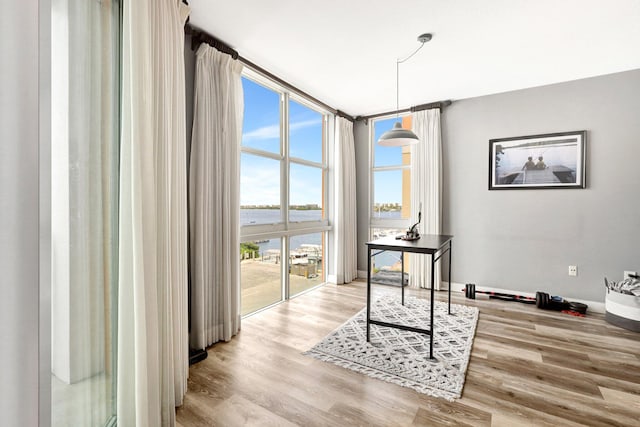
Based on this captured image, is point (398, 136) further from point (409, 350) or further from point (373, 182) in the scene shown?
point (373, 182)

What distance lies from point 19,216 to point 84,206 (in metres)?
1.05

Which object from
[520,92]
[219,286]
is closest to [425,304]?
[219,286]

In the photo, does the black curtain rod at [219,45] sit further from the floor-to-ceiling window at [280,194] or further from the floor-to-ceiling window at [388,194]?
the floor-to-ceiling window at [388,194]

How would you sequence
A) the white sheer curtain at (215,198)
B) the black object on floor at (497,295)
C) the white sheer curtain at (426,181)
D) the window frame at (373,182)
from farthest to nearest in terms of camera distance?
the window frame at (373,182)
the white sheer curtain at (426,181)
the black object on floor at (497,295)
the white sheer curtain at (215,198)

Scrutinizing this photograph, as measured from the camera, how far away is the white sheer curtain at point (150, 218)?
1366 millimetres

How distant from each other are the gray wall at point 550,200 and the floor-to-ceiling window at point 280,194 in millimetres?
1906

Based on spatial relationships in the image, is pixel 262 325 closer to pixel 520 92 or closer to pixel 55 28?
pixel 55 28

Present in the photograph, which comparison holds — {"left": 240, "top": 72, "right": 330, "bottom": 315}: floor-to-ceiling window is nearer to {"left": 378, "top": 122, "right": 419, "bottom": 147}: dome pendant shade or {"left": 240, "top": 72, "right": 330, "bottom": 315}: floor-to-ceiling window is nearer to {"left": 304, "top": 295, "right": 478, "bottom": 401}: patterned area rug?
{"left": 304, "top": 295, "right": 478, "bottom": 401}: patterned area rug

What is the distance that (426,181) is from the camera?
4133 mm

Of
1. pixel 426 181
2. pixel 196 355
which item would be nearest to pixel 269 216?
pixel 196 355

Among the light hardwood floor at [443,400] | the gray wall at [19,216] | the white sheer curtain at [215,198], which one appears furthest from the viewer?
the white sheer curtain at [215,198]

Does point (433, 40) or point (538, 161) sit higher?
point (433, 40)

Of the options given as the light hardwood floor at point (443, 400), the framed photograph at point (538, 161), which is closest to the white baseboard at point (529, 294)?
the light hardwood floor at point (443, 400)

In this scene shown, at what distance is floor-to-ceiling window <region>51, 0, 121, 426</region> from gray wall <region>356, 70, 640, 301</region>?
12.9 feet
